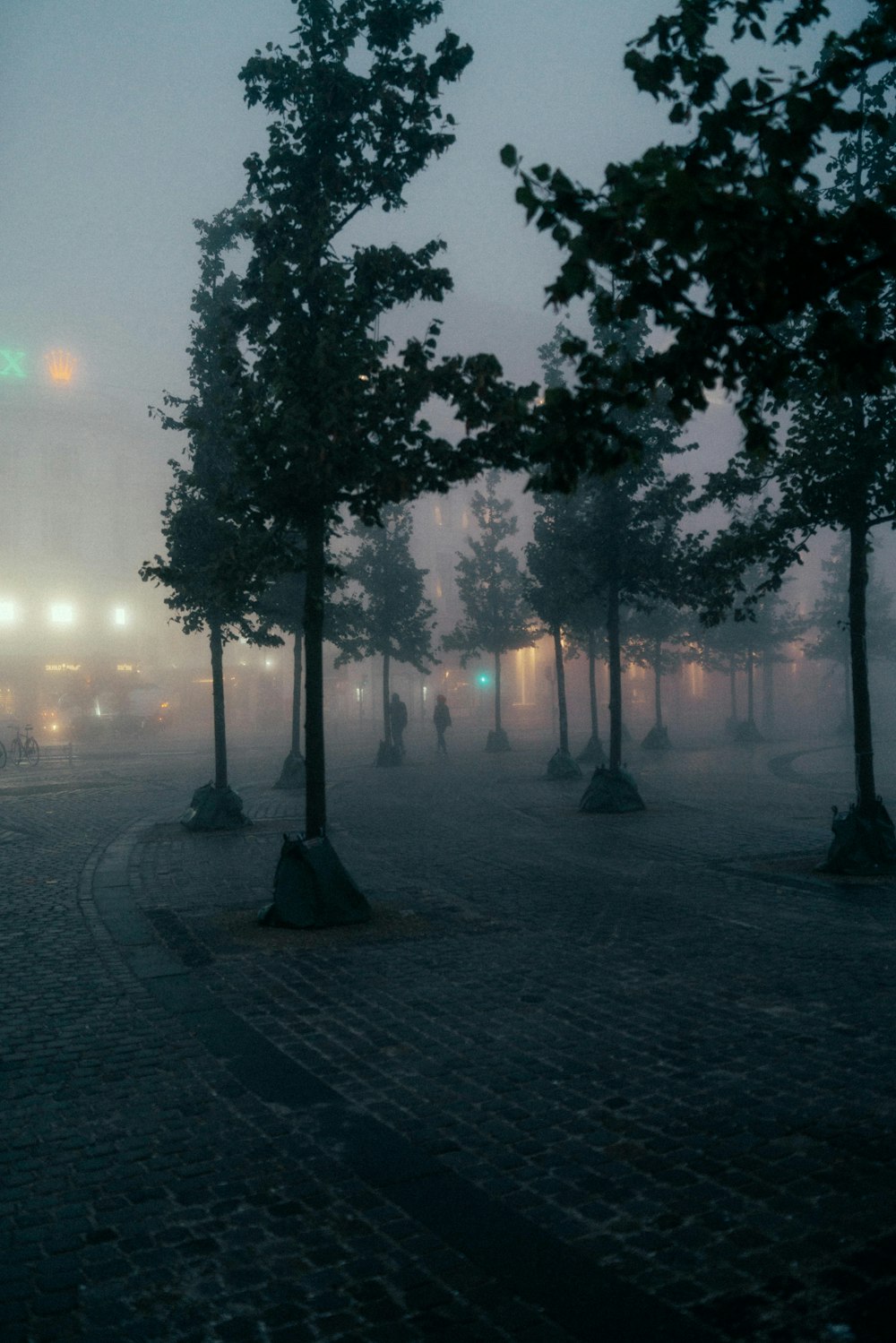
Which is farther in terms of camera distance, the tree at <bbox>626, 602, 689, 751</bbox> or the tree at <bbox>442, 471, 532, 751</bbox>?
the tree at <bbox>626, 602, 689, 751</bbox>

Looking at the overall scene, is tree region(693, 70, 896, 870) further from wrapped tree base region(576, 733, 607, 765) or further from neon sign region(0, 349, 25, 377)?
neon sign region(0, 349, 25, 377)

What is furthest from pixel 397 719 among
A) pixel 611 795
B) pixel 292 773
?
pixel 611 795

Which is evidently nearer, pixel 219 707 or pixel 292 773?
pixel 219 707

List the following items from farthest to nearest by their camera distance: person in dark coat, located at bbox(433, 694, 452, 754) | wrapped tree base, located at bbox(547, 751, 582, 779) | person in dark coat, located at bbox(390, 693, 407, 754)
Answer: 1. person in dark coat, located at bbox(433, 694, 452, 754)
2. person in dark coat, located at bbox(390, 693, 407, 754)
3. wrapped tree base, located at bbox(547, 751, 582, 779)

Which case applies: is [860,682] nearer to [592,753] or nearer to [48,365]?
[592,753]

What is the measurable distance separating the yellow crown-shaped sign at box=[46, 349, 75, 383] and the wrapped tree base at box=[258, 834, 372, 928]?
236ft

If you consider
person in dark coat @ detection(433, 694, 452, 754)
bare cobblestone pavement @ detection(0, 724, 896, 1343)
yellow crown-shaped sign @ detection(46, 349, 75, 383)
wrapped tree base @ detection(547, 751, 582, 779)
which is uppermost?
yellow crown-shaped sign @ detection(46, 349, 75, 383)

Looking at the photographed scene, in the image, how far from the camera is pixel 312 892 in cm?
906

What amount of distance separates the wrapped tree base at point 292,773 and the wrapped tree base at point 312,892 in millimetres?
13604

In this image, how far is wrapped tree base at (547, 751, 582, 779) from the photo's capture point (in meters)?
23.4

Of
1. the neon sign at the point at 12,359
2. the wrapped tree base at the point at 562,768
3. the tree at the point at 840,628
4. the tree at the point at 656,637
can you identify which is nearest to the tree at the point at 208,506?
the wrapped tree base at the point at 562,768

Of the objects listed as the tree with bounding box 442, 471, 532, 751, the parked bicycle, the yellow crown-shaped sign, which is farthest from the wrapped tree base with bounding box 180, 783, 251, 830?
the yellow crown-shaped sign

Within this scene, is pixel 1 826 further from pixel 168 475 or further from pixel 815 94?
pixel 168 475

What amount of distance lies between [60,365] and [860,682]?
72.9 meters
